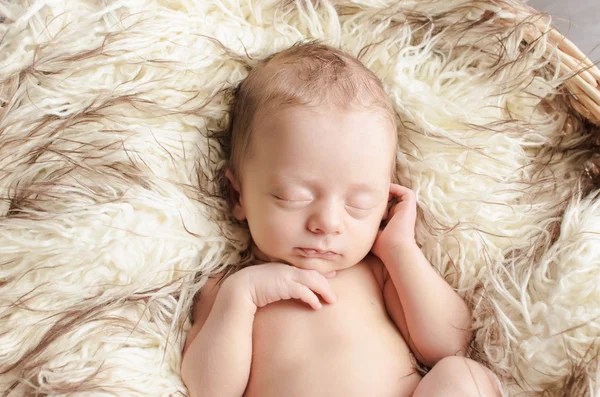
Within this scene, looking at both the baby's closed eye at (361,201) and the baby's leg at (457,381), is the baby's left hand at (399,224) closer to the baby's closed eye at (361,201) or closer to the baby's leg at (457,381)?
the baby's closed eye at (361,201)

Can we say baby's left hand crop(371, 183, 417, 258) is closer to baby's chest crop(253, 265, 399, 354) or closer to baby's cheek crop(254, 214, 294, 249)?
baby's chest crop(253, 265, 399, 354)

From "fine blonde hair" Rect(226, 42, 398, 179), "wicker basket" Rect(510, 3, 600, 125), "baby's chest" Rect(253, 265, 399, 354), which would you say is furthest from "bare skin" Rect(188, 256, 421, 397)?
"wicker basket" Rect(510, 3, 600, 125)

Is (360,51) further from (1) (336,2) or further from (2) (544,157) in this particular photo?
(2) (544,157)

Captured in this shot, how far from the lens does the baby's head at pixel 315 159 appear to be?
1.20 meters

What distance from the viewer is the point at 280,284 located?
1.22 m

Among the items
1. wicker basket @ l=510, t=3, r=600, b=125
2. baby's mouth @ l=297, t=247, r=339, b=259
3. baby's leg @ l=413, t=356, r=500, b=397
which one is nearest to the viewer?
baby's leg @ l=413, t=356, r=500, b=397

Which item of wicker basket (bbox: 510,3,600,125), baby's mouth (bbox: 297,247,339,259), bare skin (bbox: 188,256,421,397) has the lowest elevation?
bare skin (bbox: 188,256,421,397)

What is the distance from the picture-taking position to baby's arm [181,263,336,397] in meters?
1.18

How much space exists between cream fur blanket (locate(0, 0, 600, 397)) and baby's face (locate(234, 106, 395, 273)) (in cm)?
13

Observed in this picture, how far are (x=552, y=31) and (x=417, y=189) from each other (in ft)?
1.34

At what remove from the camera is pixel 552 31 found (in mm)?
1359

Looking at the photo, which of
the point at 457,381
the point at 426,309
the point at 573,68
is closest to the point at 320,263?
the point at 426,309

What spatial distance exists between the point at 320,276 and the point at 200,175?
0.30 metres

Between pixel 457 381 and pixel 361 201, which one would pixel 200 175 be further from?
pixel 457 381
